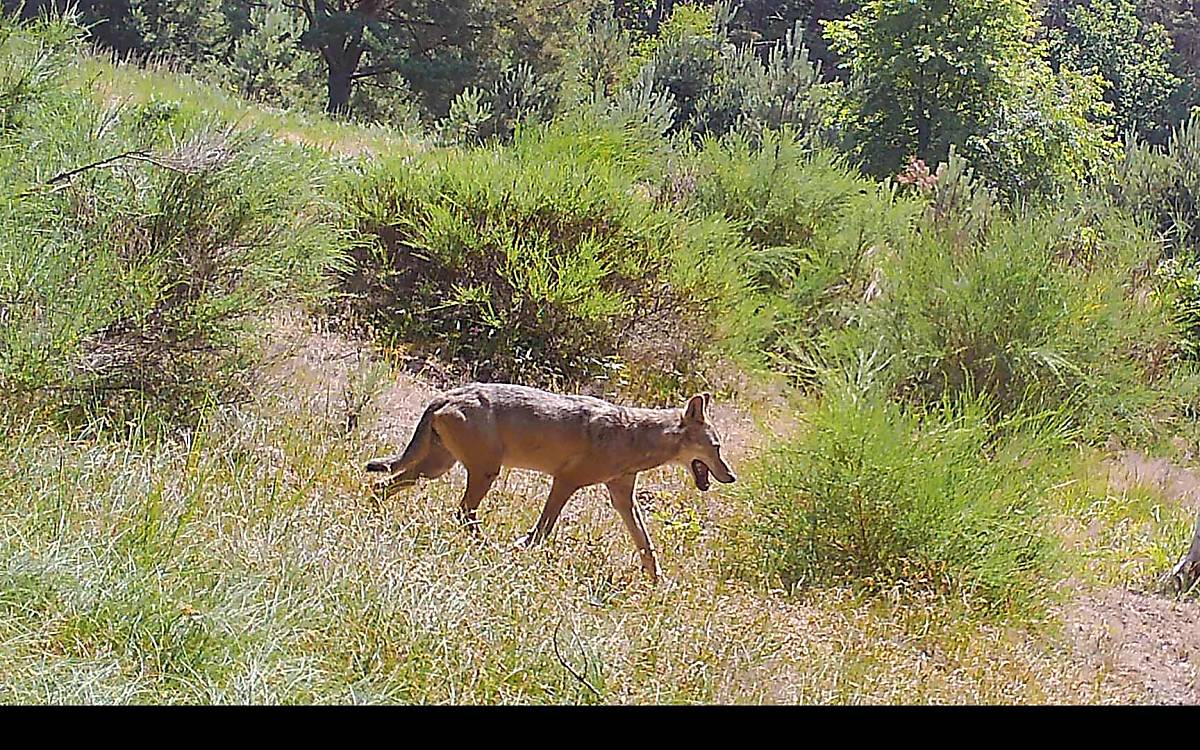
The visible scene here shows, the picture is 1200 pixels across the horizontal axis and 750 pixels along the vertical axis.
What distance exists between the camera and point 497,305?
8.45 m

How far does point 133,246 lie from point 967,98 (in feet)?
41.1

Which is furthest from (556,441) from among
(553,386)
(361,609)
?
(553,386)

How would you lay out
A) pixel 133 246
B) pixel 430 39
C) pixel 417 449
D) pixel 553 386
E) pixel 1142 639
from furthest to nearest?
pixel 430 39, pixel 553 386, pixel 133 246, pixel 1142 639, pixel 417 449

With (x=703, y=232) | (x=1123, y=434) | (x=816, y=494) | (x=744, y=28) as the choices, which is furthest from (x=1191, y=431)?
(x=744, y=28)

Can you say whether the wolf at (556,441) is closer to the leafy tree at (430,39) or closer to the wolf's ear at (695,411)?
the wolf's ear at (695,411)

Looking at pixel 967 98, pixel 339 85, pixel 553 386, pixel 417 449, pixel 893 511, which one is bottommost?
pixel 553 386

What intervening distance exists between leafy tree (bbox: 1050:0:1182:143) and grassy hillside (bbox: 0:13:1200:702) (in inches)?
599

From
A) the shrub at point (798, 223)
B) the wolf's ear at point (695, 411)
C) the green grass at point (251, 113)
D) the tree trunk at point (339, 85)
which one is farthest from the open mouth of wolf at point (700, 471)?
the tree trunk at point (339, 85)

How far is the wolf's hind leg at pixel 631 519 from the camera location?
4.76m

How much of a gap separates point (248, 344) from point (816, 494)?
10.0ft

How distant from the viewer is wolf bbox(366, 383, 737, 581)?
4660mm

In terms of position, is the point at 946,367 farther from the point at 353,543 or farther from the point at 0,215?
the point at 0,215

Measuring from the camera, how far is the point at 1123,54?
26422 mm

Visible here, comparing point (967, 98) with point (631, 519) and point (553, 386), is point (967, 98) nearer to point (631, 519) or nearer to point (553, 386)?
point (553, 386)
